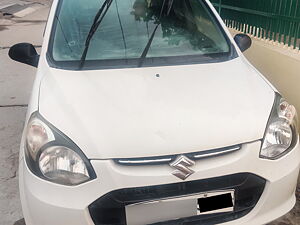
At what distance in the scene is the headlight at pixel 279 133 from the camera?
6.87 feet

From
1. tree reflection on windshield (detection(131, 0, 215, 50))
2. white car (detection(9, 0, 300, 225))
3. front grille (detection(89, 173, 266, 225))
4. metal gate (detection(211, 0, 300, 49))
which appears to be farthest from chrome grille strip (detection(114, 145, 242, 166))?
metal gate (detection(211, 0, 300, 49))

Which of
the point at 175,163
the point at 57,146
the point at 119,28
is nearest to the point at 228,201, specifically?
the point at 175,163

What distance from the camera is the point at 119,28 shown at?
9.62 ft

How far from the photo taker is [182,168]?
190 centimetres

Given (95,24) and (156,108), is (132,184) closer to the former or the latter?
(156,108)

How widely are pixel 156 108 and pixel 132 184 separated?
481 mm

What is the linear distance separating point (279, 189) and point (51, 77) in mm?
1524

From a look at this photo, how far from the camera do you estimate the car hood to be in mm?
1948

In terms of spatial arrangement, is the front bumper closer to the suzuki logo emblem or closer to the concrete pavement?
the suzuki logo emblem

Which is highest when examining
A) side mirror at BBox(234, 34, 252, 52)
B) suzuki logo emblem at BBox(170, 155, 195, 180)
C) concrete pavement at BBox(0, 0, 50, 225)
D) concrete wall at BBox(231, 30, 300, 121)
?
side mirror at BBox(234, 34, 252, 52)

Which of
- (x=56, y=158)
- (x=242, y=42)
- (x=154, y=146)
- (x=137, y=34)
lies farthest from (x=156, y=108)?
(x=242, y=42)

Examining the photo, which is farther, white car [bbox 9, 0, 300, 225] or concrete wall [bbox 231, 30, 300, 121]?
concrete wall [bbox 231, 30, 300, 121]

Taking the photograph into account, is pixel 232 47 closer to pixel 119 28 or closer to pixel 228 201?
pixel 119 28

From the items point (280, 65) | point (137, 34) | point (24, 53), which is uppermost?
point (137, 34)
